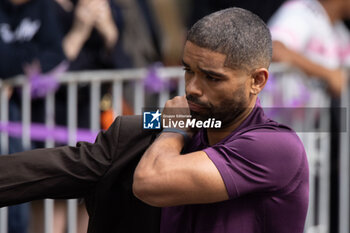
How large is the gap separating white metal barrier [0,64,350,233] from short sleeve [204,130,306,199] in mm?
2222

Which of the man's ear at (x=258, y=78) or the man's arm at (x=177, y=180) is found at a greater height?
the man's ear at (x=258, y=78)

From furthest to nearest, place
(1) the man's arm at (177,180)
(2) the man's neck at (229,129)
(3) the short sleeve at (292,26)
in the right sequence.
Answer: (3) the short sleeve at (292,26) → (2) the man's neck at (229,129) → (1) the man's arm at (177,180)

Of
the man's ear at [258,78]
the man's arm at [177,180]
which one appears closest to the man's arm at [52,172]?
the man's arm at [177,180]

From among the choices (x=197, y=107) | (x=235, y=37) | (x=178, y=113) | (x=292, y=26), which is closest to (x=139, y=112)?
(x=292, y=26)

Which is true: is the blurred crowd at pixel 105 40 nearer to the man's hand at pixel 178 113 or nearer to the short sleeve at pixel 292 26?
the short sleeve at pixel 292 26

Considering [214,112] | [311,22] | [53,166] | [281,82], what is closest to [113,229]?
[53,166]

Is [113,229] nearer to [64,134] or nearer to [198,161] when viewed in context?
[198,161]

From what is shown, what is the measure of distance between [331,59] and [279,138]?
109 inches

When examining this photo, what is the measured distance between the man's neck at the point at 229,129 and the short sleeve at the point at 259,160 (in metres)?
0.13

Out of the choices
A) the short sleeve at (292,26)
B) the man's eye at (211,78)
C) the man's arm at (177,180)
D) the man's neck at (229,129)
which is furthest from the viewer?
the short sleeve at (292,26)

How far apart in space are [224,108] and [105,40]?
8.84ft

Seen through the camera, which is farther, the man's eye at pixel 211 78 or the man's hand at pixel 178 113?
the man's hand at pixel 178 113

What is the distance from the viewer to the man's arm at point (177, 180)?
7.71 feet

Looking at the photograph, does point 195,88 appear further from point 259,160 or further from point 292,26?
point 292,26
